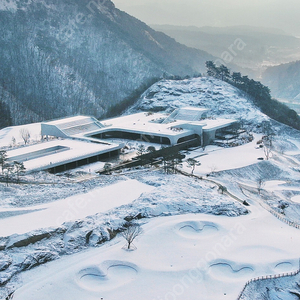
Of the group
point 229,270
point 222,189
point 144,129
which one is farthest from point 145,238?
point 144,129

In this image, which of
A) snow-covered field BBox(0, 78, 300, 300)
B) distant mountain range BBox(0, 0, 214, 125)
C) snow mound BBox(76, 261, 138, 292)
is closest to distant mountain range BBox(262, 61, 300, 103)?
distant mountain range BBox(0, 0, 214, 125)

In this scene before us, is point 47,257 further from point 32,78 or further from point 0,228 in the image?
point 32,78

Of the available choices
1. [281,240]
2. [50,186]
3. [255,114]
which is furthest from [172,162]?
[255,114]

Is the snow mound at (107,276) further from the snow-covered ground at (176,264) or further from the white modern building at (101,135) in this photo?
the white modern building at (101,135)

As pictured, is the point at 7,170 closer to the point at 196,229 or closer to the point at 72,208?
the point at 72,208

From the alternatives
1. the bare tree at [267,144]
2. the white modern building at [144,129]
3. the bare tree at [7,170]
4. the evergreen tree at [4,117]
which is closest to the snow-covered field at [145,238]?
the bare tree at [7,170]

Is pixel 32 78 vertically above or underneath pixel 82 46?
underneath

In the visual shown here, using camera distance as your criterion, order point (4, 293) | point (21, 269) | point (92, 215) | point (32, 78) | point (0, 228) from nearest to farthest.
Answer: point (4, 293) < point (21, 269) < point (0, 228) < point (92, 215) < point (32, 78)
